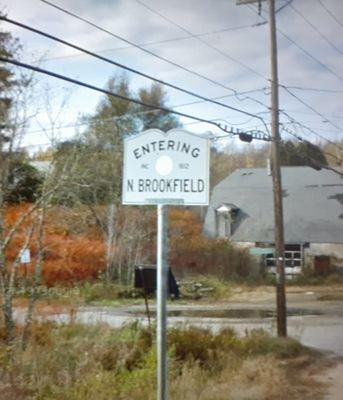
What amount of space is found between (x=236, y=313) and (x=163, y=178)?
2051 centimetres

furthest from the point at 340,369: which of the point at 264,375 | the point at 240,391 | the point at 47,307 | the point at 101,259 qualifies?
the point at 101,259

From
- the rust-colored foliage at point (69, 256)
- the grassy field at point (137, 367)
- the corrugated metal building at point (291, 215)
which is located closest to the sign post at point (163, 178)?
the grassy field at point (137, 367)

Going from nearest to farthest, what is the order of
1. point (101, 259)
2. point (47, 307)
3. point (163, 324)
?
point (163, 324), point (47, 307), point (101, 259)

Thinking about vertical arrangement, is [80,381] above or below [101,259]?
below

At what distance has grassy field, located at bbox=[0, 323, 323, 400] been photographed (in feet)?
25.6

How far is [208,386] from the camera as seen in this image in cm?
877

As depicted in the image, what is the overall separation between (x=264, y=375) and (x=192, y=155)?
601 centimetres

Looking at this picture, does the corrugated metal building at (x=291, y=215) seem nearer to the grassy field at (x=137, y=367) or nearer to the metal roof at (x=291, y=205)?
the metal roof at (x=291, y=205)

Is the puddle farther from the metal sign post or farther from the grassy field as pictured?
the metal sign post

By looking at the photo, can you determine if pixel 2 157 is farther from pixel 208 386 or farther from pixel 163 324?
pixel 163 324

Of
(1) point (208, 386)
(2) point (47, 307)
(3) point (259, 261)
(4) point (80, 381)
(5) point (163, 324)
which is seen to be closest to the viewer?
(5) point (163, 324)

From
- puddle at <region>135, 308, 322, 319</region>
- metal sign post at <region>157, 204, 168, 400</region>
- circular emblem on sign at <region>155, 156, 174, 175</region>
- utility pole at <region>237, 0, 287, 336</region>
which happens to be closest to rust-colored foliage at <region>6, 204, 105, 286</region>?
puddle at <region>135, 308, 322, 319</region>

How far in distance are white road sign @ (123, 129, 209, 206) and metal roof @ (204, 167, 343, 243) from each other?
3704 cm

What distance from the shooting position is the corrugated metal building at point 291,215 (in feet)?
135
